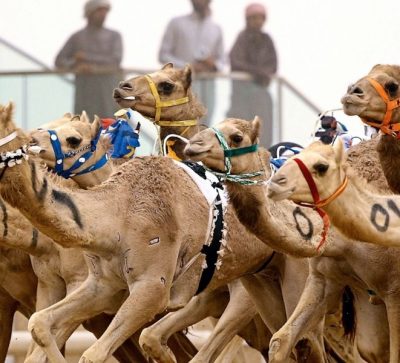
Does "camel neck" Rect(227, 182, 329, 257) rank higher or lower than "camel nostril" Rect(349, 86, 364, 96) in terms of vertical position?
lower

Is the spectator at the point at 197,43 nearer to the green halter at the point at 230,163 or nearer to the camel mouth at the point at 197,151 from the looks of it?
the green halter at the point at 230,163

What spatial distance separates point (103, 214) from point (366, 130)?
348 cm

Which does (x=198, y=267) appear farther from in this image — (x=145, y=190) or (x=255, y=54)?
(x=255, y=54)

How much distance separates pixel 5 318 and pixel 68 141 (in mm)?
2015

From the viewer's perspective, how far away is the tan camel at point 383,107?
12.6 m

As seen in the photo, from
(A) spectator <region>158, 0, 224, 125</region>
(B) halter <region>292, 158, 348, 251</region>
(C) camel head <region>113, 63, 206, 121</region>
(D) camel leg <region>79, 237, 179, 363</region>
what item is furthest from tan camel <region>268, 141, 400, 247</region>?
(A) spectator <region>158, 0, 224, 125</region>

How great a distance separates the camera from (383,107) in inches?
501

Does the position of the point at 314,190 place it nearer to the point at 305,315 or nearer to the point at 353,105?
the point at 353,105

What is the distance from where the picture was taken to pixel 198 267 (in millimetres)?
13555

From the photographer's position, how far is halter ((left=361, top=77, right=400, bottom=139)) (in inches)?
501

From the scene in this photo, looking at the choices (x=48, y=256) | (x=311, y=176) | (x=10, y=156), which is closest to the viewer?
(x=311, y=176)

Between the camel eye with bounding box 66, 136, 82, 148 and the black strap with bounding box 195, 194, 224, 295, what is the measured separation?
3.62 ft

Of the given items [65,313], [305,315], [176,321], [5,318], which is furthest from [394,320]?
[5,318]

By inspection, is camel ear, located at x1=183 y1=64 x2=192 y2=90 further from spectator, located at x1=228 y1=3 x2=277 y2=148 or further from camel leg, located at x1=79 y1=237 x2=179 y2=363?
spectator, located at x1=228 y1=3 x2=277 y2=148
